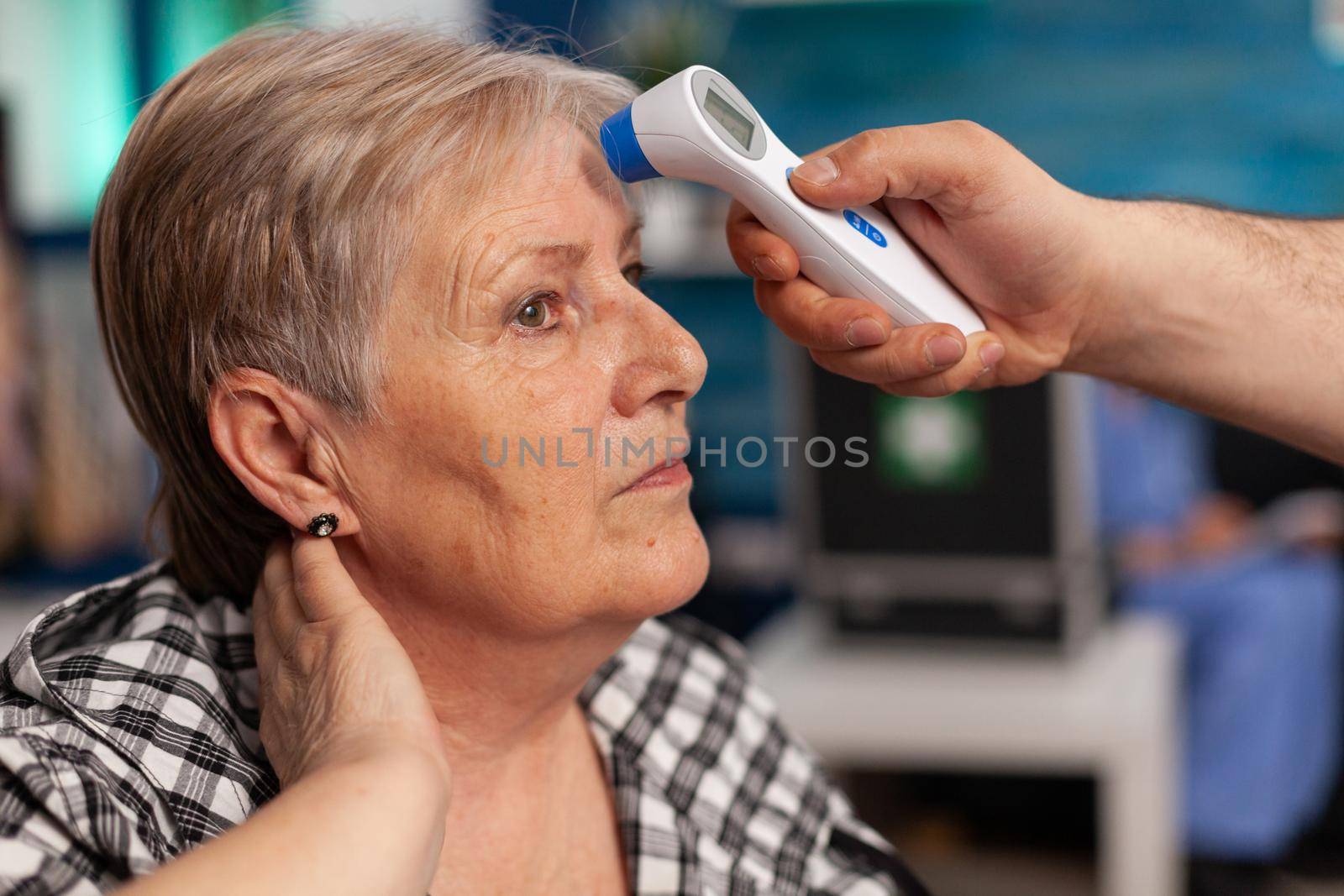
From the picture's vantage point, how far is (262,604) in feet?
3.27

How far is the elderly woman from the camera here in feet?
3.01

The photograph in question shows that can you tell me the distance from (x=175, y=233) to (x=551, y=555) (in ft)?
1.28

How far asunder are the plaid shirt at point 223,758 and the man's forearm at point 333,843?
0.51 ft

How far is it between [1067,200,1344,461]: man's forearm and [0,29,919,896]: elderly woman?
43 cm

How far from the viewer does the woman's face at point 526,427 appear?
95 centimetres

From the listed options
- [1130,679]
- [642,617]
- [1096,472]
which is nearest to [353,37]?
[642,617]

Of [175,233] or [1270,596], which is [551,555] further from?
[1270,596]

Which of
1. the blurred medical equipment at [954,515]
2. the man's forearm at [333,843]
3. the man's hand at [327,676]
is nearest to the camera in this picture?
the man's forearm at [333,843]

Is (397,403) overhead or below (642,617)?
overhead

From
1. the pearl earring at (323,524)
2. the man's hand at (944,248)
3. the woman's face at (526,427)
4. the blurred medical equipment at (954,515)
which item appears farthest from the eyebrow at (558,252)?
the blurred medical equipment at (954,515)

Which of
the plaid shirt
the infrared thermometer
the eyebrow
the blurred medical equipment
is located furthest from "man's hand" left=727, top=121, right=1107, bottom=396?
the blurred medical equipment

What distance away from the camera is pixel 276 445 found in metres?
0.99

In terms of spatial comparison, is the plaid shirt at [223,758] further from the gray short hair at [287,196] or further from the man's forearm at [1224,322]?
the man's forearm at [1224,322]

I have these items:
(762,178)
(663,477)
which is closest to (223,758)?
(663,477)
